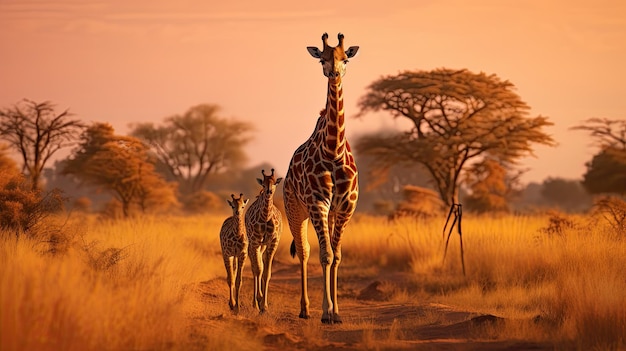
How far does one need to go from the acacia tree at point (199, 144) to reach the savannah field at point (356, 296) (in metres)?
32.7

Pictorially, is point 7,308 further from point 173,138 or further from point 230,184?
point 230,184

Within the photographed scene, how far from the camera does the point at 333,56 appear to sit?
32.9ft

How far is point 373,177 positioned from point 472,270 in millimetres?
14709

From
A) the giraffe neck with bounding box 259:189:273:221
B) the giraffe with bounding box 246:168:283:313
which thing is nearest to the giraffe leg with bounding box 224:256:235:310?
the giraffe with bounding box 246:168:283:313

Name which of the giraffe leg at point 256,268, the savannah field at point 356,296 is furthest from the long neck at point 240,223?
the savannah field at point 356,296

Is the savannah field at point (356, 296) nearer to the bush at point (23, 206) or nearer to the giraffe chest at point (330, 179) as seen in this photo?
the bush at point (23, 206)

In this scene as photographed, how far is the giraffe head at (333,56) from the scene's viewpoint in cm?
1005

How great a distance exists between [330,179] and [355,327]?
194 centimetres

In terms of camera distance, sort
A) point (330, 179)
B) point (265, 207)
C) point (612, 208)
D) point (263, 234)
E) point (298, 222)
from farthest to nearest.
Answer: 1. point (612, 208)
2. point (263, 234)
3. point (265, 207)
4. point (298, 222)
5. point (330, 179)

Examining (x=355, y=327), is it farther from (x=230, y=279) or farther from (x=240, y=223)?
(x=240, y=223)

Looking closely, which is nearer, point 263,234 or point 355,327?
point 355,327

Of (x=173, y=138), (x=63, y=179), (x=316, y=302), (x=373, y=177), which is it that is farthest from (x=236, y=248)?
(x=63, y=179)

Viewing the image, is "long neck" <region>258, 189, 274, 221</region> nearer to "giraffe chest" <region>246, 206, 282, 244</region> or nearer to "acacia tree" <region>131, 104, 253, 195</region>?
"giraffe chest" <region>246, 206, 282, 244</region>

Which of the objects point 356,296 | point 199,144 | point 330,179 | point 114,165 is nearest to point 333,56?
point 330,179
